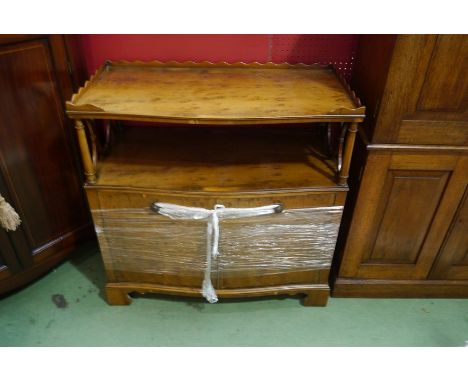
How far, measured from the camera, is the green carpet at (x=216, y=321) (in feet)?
5.12

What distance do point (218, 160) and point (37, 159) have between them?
736 mm

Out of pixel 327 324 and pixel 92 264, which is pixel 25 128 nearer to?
pixel 92 264

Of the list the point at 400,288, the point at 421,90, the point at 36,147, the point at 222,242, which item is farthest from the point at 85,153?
Answer: the point at 400,288

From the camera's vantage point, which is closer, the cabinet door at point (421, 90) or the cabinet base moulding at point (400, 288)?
the cabinet door at point (421, 90)

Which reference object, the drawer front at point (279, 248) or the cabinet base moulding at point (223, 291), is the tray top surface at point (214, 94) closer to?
the drawer front at point (279, 248)

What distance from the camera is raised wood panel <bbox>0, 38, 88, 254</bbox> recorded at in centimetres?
133

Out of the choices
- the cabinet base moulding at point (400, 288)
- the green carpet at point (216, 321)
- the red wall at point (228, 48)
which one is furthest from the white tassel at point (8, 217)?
the cabinet base moulding at point (400, 288)

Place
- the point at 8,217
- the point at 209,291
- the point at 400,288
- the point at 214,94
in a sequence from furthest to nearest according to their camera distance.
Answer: the point at 400,288 → the point at 209,291 → the point at 8,217 → the point at 214,94

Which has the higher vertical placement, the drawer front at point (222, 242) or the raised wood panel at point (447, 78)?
the raised wood panel at point (447, 78)

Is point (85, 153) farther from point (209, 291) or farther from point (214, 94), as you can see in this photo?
point (209, 291)

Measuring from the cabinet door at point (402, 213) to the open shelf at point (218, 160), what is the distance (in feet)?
0.63

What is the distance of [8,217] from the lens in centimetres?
143

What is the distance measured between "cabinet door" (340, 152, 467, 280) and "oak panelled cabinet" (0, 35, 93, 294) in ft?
4.08
